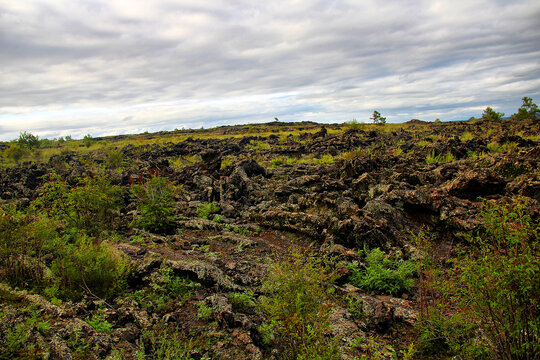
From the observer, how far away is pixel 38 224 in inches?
240

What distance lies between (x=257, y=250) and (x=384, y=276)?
3345 mm

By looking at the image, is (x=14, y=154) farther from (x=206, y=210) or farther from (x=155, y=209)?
(x=206, y=210)

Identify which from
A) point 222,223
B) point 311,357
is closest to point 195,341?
point 311,357

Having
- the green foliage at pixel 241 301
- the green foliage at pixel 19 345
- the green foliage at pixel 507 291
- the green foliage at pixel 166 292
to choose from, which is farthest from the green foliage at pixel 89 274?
the green foliage at pixel 507 291

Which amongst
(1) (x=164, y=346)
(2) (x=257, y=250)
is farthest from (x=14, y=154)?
(1) (x=164, y=346)

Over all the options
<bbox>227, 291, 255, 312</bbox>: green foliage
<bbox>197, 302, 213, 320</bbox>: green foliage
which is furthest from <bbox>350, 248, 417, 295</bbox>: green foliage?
<bbox>197, 302, 213, 320</bbox>: green foliage

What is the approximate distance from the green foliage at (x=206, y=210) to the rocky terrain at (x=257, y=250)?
0.18ft

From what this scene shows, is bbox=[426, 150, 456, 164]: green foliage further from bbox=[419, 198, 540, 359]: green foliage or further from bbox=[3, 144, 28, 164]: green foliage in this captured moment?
bbox=[3, 144, 28, 164]: green foliage

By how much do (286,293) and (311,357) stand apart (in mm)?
761

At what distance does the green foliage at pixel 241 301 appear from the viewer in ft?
16.7

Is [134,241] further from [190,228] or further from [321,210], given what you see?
[321,210]

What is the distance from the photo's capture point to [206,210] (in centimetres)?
1118

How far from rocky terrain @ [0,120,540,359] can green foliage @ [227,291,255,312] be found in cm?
3

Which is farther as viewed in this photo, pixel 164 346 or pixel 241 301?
pixel 241 301
